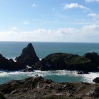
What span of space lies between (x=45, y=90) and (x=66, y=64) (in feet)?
251

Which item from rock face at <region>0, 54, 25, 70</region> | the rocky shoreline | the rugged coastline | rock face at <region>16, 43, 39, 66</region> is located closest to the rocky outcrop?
the rugged coastline

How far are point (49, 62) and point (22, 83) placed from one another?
7213cm

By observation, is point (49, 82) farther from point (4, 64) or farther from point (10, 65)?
point (4, 64)

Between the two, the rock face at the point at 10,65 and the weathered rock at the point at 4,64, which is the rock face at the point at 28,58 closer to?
the rock face at the point at 10,65

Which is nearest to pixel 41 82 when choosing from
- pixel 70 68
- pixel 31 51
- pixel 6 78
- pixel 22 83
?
pixel 22 83

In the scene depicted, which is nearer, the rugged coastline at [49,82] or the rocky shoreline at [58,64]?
the rugged coastline at [49,82]

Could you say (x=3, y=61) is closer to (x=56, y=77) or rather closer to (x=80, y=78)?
(x=56, y=77)

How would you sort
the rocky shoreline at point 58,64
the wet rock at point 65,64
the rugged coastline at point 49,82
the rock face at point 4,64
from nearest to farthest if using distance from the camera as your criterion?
the rugged coastline at point 49,82 < the rocky shoreline at point 58,64 < the wet rock at point 65,64 < the rock face at point 4,64

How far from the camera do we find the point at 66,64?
124562 mm

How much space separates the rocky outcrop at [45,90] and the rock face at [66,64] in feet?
210

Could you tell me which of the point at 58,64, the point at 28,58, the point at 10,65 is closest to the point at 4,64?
the point at 10,65

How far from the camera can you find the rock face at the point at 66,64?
386 ft

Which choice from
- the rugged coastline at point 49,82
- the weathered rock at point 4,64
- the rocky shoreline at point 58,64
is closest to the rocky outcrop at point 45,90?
the rugged coastline at point 49,82

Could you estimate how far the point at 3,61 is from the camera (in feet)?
403
